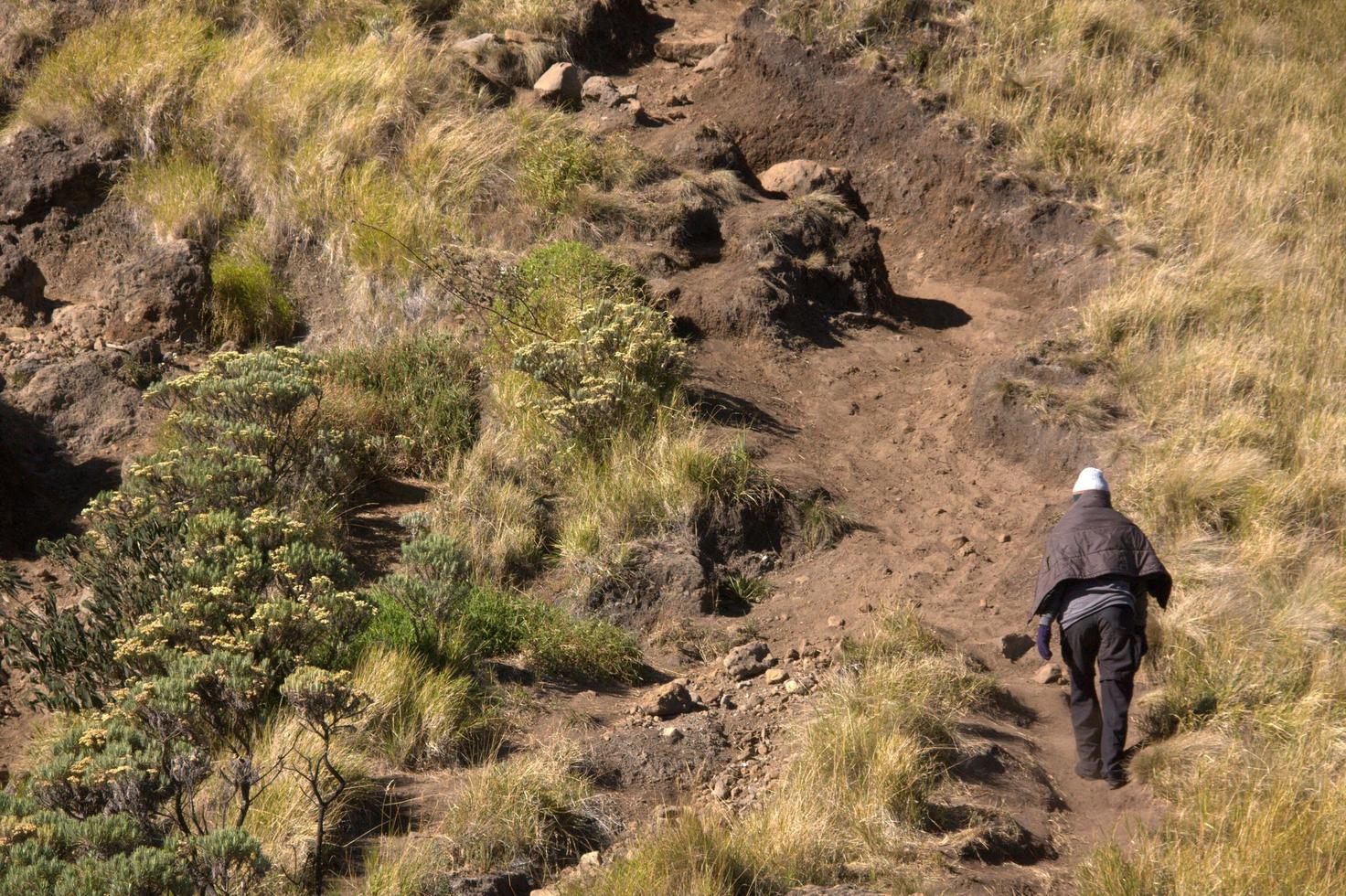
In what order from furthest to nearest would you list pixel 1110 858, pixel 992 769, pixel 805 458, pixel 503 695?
1. pixel 805 458
2. pixel 503 695
3. pixel 992 769
4. pixel 1110 858

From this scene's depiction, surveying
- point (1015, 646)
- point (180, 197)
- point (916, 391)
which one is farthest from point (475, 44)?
point (1015, 646)

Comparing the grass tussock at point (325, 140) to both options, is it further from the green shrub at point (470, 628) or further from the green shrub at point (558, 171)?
the green shrub at point (470, 628)

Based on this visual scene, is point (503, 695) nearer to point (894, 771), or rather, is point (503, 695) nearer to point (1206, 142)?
point (894, 771)

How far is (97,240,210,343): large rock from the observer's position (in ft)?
28.6

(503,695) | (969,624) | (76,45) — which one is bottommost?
A: (969,624)

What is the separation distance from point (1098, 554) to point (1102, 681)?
0.58m

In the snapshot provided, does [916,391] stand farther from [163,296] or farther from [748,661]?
[163,296]

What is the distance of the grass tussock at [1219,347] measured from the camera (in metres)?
4.86

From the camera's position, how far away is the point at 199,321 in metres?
8.85

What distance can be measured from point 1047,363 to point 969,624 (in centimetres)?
263

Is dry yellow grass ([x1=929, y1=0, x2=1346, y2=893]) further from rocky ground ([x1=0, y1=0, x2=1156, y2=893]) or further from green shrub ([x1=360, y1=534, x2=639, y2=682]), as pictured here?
green shrub ([x1=360, y1=534, x2=639, y2=682])

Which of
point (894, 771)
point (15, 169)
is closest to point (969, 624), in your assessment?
point (894, 771)

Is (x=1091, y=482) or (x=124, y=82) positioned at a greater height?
(x=124, y=82)

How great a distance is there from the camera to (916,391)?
8625 millimetres
